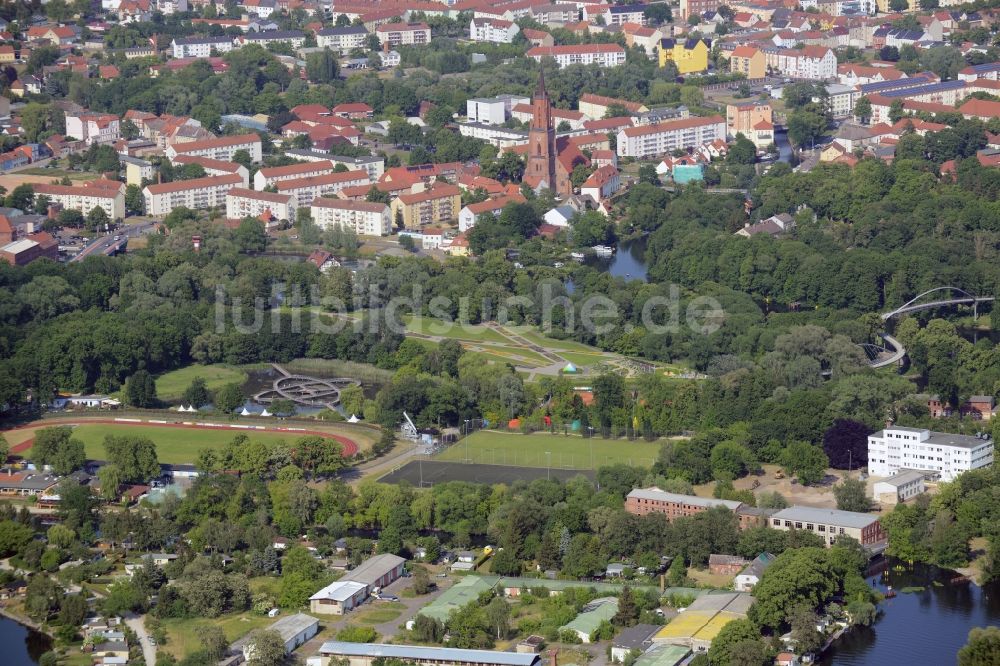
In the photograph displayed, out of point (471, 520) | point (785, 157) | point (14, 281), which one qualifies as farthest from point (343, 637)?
point (785, 157)

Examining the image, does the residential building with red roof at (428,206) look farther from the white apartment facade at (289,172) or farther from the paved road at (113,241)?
the paved road at (113,241)

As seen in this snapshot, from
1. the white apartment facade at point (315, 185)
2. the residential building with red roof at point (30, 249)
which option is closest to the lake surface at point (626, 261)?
the white apartment facade at point (315, 185)

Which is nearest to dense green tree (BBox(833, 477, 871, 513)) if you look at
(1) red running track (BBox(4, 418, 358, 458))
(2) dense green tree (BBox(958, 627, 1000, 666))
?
(2) dense green tree (BBox(958, 627, 1000, 666))

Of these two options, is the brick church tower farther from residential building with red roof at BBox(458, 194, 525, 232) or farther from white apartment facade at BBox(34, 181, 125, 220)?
white apartment facade at BBox(34, 181, 125, 220)

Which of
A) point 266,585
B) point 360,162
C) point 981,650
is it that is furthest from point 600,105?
point 981,650

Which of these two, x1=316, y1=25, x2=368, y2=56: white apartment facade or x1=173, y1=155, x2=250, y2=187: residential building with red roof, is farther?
x1=316, y1=25, x2=368, y2=56: white apartment facade

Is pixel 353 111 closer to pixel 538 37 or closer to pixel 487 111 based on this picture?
pixel 487 111

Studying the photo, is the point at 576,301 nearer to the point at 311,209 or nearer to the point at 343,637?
the point at 311,209
